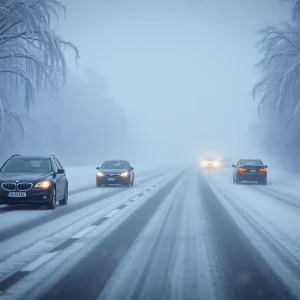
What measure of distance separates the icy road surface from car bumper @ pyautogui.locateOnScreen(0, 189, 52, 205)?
2.12 feet

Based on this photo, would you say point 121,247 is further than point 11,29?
No

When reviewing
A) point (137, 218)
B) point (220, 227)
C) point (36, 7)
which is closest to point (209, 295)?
point (220, 227)

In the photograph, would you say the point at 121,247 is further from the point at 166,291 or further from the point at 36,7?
the point at 36,7

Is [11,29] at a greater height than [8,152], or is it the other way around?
[11,29]

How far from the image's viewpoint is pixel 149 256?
6293 millimetres

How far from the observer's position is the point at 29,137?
4544 centimetres

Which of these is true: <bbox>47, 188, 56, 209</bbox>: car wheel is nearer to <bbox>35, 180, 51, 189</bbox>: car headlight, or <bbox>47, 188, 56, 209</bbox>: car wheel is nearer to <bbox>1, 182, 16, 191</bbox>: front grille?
<bbox>35, 180, 51, 189</bbox>: car headlight

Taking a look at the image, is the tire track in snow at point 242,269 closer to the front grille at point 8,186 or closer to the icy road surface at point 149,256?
the icy road surface at point 149,256

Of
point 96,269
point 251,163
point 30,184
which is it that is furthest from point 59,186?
point 251,163

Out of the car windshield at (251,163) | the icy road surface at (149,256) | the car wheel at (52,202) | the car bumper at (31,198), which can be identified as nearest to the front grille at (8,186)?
the car bumper at (31,198)

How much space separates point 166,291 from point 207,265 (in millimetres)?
1348

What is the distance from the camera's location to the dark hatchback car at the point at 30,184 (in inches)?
472

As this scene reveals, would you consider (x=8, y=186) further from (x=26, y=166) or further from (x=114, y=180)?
Answer: (x=114, y=180)

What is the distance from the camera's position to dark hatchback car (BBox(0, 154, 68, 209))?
472 inches
